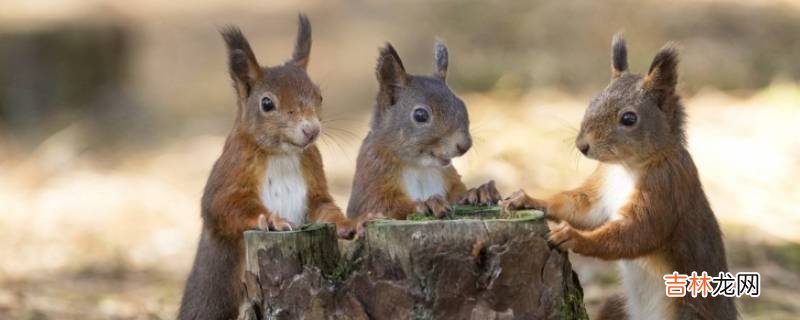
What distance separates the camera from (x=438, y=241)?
358cm

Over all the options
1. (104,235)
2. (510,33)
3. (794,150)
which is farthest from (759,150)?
(104,235)

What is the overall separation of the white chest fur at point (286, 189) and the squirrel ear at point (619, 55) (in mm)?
1316

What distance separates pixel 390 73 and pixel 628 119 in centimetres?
99

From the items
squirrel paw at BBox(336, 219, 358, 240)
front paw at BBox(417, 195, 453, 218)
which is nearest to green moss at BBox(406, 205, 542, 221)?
front paw at BBox(417, 195, 453, 218)

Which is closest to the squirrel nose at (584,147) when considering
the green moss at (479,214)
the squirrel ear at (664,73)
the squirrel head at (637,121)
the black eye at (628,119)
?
the squirrel head at (637,121)

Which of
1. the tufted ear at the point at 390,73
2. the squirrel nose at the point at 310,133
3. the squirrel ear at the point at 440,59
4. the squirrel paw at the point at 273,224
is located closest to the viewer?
the squirrel paw at the point at 273,224

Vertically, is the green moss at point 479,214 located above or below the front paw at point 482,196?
below

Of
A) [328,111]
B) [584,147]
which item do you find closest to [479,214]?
[584,147]

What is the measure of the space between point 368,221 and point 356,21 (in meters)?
10.7

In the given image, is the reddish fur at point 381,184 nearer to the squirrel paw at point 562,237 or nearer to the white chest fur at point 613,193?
the white chest fur at point 613,193

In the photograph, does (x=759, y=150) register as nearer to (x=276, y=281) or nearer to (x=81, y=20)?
(x=276, y=281)

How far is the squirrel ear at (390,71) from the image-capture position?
15.0 feet

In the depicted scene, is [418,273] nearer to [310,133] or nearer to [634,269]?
[310,133]

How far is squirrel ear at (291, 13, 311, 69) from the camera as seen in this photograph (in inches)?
181
